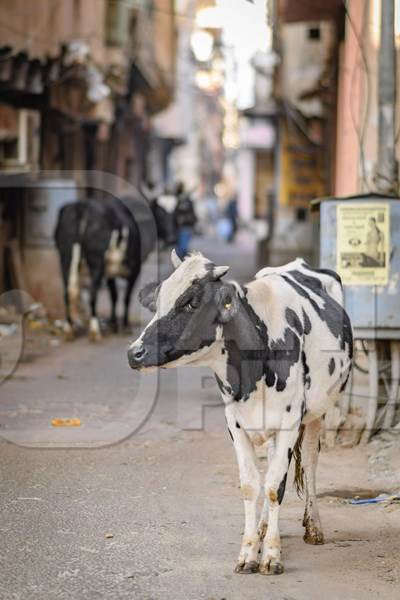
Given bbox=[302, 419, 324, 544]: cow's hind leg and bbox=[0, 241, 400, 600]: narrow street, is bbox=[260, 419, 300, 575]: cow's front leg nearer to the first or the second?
bbox=[0, 241, 400, 600]: narrow street

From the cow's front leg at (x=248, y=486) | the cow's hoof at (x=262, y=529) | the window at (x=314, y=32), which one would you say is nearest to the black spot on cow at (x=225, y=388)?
the cow's front leg at (x=248, y=486)

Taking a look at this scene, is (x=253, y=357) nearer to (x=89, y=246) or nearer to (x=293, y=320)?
(x=293, y=320)

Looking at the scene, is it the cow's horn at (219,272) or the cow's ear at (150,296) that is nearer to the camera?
the cow's horn at (219,272)

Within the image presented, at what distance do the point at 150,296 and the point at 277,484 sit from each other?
1.10 metres

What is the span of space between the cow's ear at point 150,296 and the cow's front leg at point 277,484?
0.87 meters

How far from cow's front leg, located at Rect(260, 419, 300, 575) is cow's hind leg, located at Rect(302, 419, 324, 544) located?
1.64 ft

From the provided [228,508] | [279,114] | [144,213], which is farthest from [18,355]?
[279,114]

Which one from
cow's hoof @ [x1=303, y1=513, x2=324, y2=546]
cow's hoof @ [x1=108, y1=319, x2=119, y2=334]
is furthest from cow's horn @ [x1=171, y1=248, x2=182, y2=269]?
cow's hoof @ [x1=108, y1=319, x2=119, y2=334]

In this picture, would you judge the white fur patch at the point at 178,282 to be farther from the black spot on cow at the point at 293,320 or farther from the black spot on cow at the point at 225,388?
the black spot on cow at the point at 293,320

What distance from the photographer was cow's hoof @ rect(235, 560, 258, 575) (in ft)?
16.5

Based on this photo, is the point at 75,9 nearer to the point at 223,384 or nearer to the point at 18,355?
the point at 18,355

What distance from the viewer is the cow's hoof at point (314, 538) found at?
5520 millimetres

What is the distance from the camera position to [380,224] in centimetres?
757

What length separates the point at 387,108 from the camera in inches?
328
